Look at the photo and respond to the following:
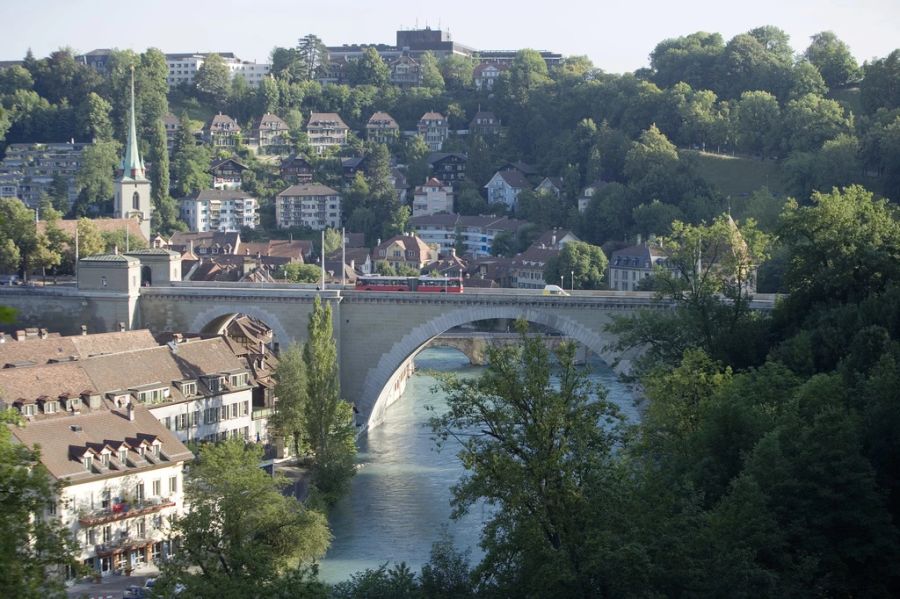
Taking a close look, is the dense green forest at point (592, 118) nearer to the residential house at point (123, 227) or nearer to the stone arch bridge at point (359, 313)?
the residential house at point (123, 227)

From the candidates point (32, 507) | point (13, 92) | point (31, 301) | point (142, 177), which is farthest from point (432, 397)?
point (13, 92)

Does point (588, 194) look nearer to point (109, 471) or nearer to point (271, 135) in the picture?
point (271, 135)

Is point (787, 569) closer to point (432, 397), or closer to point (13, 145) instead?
point (432, 397)

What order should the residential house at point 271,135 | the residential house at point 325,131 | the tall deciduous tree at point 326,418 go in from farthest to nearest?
the residential house at point 325,131 → the residential house at point 271,135 → the tall deciduous tree at point 326,418

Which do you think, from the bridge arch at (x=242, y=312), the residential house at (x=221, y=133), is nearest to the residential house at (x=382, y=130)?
the residential house at (x=221, y=133)

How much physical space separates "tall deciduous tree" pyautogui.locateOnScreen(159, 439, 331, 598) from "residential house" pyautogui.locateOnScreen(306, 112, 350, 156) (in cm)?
7805

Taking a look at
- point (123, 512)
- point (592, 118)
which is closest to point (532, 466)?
point (123, 512)

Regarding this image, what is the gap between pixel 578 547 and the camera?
19906mm

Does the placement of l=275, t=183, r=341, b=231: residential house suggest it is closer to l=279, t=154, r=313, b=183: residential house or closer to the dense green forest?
the dense green forest

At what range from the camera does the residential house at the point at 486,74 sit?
403ft

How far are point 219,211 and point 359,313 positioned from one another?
48606 mm

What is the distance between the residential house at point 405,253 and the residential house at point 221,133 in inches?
999

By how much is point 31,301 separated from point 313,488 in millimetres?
20508

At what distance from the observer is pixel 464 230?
94000 mm
